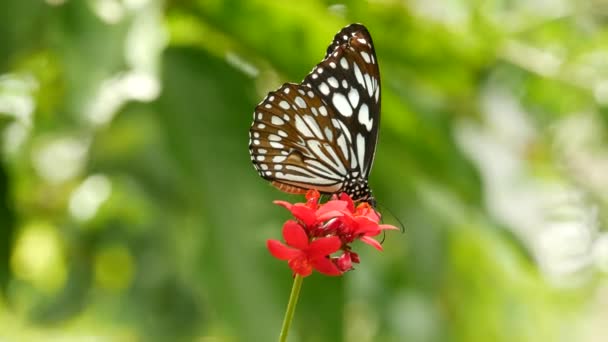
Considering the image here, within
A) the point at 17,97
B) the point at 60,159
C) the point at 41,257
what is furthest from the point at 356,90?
the point at 41,257

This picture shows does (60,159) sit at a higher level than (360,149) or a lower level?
higher

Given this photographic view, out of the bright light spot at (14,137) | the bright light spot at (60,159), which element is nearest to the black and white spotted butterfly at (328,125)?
the bright light spot at (14,137)

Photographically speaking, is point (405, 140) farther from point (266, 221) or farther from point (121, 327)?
point (121, 327)

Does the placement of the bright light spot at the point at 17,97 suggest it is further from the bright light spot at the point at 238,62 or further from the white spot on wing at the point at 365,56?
the white spot on wing at the point at 365,56

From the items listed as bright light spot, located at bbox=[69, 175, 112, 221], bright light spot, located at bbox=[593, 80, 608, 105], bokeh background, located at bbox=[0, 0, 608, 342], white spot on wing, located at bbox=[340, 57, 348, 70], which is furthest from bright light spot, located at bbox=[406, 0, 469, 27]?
white spot on wing, located at bbox=[340, 57, 348, 70]

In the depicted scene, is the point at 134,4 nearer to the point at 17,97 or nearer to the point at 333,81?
the point at 17,97

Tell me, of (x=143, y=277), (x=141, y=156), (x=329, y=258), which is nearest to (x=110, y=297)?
(x=143, y=277)
